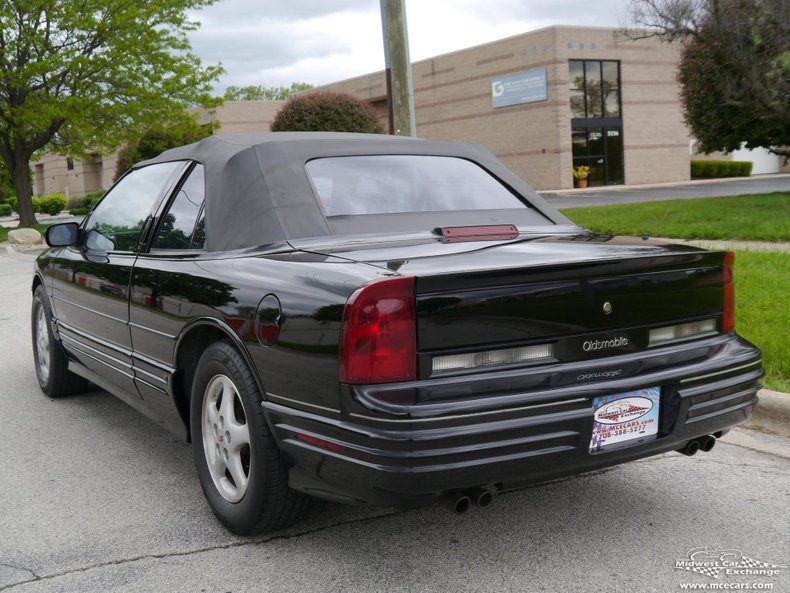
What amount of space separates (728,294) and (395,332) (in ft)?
5.18

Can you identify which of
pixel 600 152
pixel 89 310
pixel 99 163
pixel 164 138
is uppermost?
pixel 164 138

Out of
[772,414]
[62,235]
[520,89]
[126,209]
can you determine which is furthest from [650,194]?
[126,209]

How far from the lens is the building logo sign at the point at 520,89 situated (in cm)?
3627

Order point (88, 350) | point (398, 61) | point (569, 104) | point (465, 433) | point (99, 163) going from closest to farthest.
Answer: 1. point (465, 433)
2. point (88, 350)
3. point (398, 61)
4. point (569, 104)
5. point (99, 163)

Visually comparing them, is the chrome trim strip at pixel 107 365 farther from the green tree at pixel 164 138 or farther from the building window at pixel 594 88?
the building window at pixel 594 88

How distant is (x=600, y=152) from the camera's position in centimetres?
3769

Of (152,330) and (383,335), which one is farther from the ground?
(383,335)

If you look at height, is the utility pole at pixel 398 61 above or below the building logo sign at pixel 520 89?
below

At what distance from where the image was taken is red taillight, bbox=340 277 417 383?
8.98 feet

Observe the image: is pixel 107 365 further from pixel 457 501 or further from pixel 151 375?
pixel 457 501

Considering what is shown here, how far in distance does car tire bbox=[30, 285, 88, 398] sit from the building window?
33.1 metres

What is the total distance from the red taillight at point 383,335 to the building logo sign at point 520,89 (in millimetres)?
34923

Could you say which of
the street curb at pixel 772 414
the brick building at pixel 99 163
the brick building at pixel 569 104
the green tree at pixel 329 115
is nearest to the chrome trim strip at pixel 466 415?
the street curb at pixel 772 414

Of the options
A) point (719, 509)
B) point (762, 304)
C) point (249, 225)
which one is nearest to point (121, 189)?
point (249, 225)
